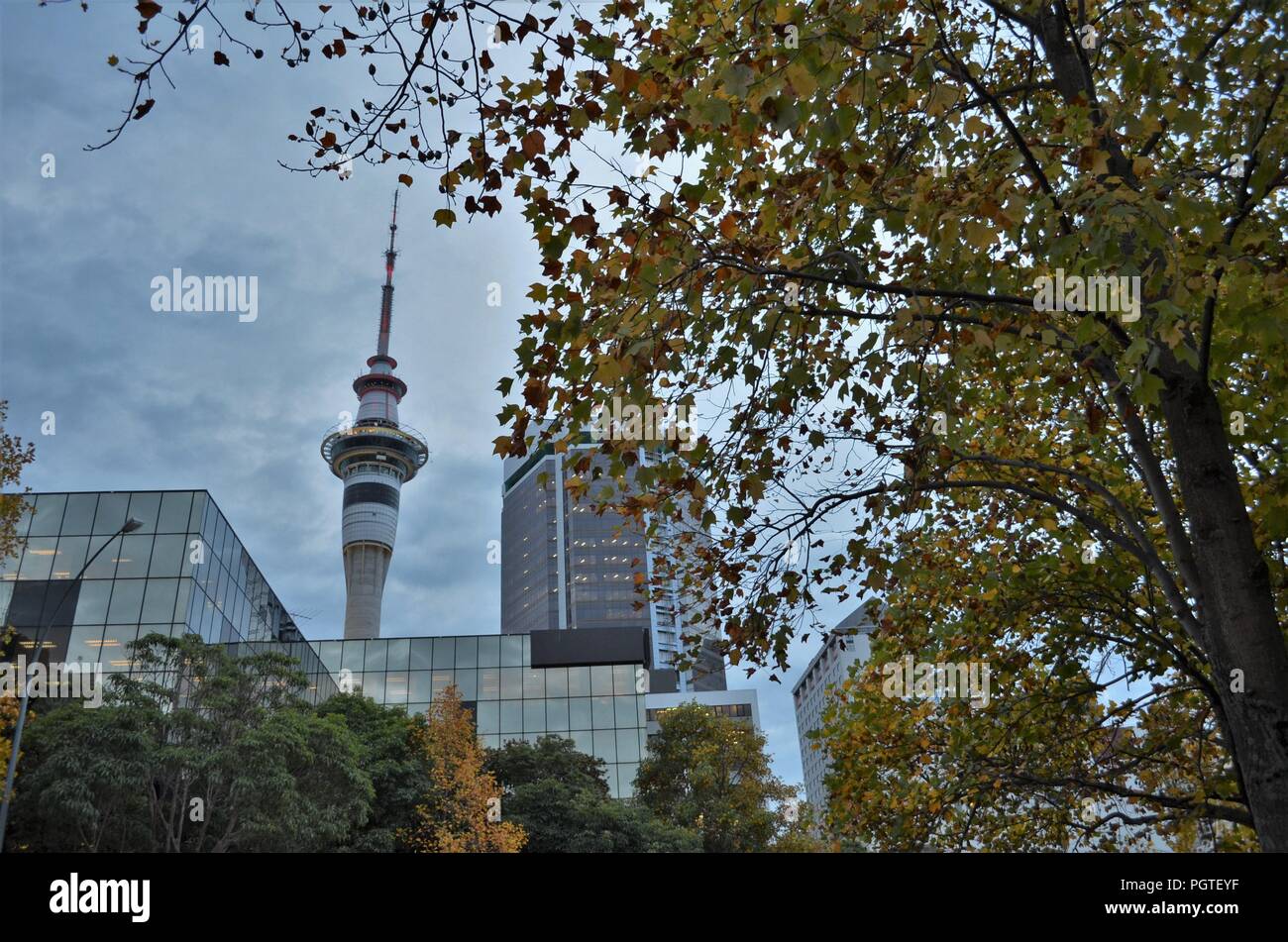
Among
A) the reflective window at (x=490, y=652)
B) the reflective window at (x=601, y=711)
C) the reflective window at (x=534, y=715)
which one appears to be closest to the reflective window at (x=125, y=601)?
the reflective window at (x=490, y=652)

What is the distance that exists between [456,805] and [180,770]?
1184 centimetres

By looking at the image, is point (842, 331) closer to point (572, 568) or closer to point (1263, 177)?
point (1263, 177)

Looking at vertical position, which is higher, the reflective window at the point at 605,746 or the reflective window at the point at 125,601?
the reflective window at the point at 125,601

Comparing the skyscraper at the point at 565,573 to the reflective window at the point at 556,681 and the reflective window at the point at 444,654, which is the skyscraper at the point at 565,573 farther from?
the reflective window at the point at 556,681

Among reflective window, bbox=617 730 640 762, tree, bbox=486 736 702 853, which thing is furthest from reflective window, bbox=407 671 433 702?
tree, bbox=486 736 702 853

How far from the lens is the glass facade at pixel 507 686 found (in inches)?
1875

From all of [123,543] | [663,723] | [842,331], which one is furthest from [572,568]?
[842,331]

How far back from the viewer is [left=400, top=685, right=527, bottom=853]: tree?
31.1m

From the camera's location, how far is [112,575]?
35.6 metres

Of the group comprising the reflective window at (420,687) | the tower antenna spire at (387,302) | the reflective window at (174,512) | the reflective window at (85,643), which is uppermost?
the tower antenna spire at (387,302)

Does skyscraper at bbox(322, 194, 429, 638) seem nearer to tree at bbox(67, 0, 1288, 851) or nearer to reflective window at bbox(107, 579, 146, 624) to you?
reflective window at bbox(107, 579, 146, 624)

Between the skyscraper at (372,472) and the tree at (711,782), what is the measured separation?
215 ft

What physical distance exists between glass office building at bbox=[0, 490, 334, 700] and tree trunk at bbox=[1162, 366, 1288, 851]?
36528 mm
